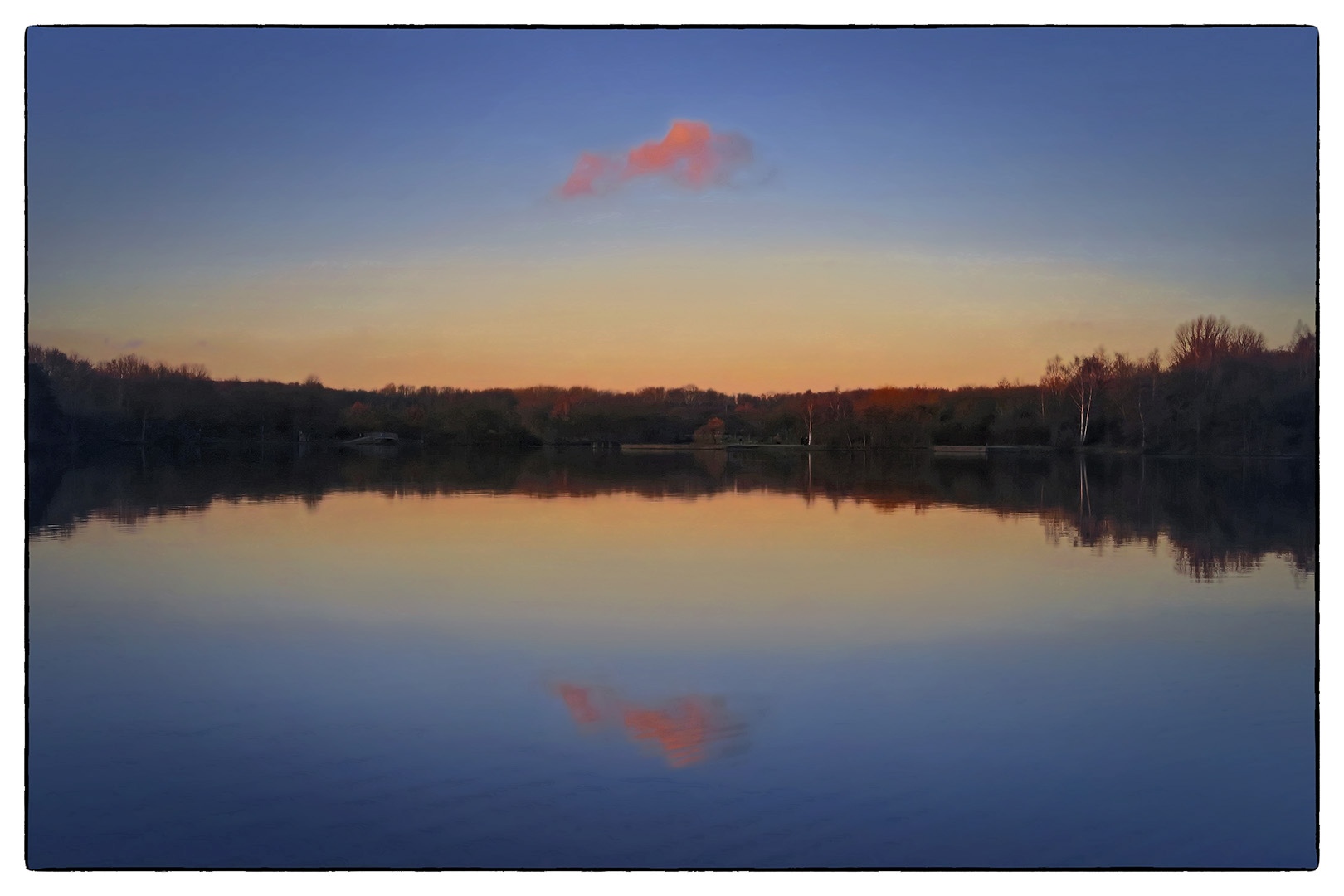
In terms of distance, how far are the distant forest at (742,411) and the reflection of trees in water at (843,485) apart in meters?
0.27

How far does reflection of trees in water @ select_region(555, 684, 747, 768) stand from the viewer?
16.5ft

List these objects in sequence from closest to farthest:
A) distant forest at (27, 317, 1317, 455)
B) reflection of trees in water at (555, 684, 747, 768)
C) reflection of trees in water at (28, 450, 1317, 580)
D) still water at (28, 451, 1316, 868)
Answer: still water at (28, 451, 1316, 868), reflection of trees in water at (555, 684, 747, 768), distant forest at (27, 317, 1317, 455), reflection of trees in water at (28, 450, 1317, 580)

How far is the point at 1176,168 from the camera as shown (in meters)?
6.30

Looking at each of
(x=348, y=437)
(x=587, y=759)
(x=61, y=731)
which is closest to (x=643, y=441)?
(x=348, y=437)

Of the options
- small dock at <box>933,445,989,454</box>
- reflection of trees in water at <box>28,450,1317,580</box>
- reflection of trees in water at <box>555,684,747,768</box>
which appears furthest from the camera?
small dock at <box>933,445,989,454</box>

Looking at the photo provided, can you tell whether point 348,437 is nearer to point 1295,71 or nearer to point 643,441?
point 643,441

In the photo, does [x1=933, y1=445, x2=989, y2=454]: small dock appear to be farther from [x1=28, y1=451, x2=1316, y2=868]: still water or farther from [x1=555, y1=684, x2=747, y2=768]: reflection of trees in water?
[x1=555, y1=684, x2=747, y2=768]: reflection of trees in water

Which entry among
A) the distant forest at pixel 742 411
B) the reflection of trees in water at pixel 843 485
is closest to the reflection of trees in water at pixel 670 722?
the distant forest at pixel 742 411

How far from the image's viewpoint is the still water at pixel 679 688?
4562 mm

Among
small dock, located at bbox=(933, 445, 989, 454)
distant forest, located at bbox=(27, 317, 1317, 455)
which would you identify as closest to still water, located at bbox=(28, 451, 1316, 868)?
distant forest, located at bbox=(27, 317, 1317, 455)

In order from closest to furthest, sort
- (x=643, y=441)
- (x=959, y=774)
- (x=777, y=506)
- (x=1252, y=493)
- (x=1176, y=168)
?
(x=959, y=774) < (x=1176, y=168) < (x=1252, y=493) < (x=643, y=441) < (x=777, y=506)

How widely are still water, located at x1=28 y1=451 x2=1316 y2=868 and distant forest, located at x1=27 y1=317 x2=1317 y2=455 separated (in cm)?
35

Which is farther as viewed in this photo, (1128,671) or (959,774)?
(1128,671)

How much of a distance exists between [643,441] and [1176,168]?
390cm
